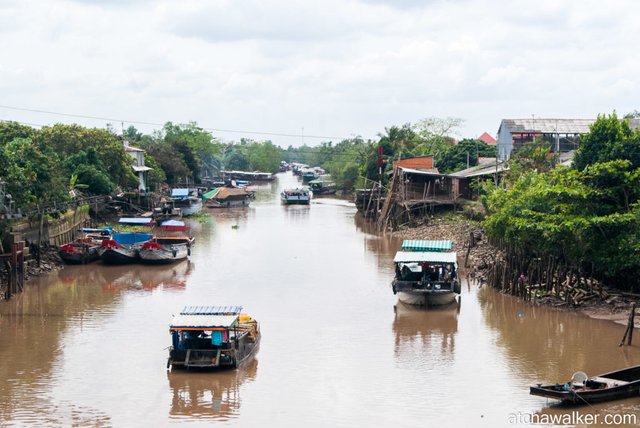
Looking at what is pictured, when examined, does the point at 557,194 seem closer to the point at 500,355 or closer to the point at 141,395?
the point at 500,355

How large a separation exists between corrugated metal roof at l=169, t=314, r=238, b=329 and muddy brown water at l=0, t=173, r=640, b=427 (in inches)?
53.3

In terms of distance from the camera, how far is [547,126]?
64.0 metres

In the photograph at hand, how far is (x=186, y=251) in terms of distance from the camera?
43.6 m

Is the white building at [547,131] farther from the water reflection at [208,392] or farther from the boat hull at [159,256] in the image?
the water reflection at [208,392]

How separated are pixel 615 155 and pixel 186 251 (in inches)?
880

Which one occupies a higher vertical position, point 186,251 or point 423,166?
point 423,166

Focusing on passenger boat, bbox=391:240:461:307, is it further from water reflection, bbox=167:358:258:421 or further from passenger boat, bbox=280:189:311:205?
passenger boat, bbox=280:189:311:205

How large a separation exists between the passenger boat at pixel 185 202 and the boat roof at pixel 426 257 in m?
37.4

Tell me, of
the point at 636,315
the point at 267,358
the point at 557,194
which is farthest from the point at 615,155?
the point at 267,358

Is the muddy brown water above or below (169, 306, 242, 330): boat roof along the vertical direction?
below

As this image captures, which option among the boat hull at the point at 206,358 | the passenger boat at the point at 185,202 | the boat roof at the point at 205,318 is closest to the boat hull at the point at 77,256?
the boat roof at the point at 205,318

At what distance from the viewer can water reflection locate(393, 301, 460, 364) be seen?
25.0 meters

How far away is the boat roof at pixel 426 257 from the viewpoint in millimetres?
30650

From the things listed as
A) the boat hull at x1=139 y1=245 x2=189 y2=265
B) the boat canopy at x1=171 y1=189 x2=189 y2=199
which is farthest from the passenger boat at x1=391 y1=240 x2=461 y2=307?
the boat canopy at x1=171 y1=189 x2=189 y2=199
